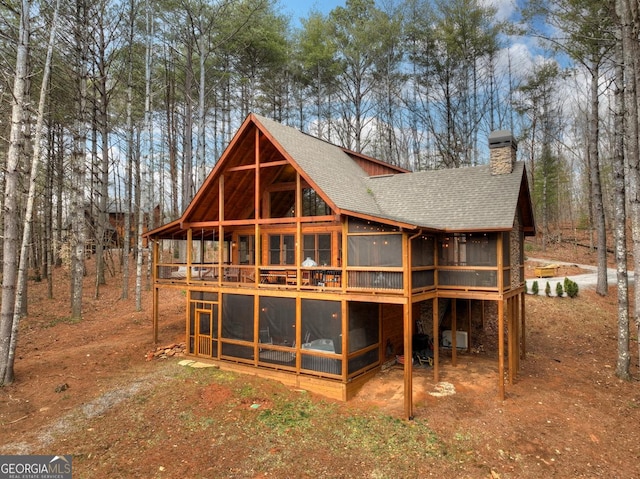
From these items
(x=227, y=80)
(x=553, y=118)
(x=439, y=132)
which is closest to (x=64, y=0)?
(x=227, y=80)

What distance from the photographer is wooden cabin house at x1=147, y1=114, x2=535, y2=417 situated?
10.5m

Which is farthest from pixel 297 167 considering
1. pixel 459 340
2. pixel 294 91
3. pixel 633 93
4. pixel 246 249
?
pixel 294 91

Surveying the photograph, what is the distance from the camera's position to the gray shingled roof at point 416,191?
36.4ft

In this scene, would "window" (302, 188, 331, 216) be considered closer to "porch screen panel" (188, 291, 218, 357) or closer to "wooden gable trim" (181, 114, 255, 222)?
"wooden gable trim" (181, 114, 255, 222)

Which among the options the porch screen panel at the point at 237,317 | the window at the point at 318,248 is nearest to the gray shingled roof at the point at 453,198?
the window at the point at 318,248

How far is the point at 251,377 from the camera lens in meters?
11.7

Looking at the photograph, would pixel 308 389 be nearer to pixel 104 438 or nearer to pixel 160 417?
pixel 160 417

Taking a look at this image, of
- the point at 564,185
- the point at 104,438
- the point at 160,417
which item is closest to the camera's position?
the point at 104,438

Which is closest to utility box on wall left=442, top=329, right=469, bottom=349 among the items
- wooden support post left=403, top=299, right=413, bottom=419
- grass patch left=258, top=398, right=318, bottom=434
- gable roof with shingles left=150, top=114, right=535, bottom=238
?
gable roof with shingles left=150, top=114, right=535, bottom=238

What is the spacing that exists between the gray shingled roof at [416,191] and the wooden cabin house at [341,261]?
6cm

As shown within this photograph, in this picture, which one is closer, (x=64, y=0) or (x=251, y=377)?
(x=251, y=377)

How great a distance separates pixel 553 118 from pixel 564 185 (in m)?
17.0

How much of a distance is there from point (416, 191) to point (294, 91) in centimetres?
1953

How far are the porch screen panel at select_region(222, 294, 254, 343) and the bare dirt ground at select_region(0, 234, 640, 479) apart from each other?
133cm
